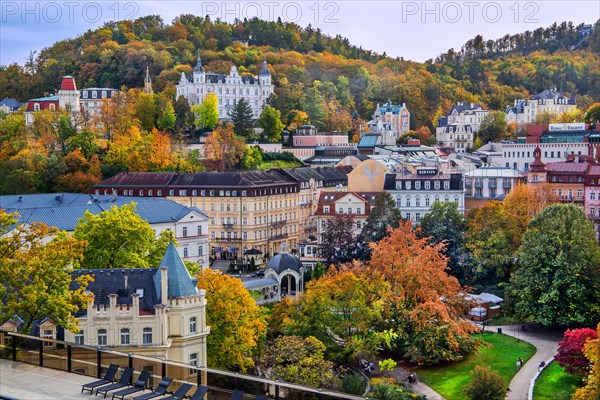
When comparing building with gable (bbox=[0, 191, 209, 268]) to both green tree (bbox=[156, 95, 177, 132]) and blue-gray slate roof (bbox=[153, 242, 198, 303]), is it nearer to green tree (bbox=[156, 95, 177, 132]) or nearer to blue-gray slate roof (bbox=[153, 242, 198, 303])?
blue-gray slate roof (bbox=[153, 242, 198, 303])

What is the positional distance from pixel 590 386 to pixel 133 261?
74.4 ft

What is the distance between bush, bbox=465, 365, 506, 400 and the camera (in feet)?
121

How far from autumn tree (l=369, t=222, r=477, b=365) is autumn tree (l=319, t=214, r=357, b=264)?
1164cm

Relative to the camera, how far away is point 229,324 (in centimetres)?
3884

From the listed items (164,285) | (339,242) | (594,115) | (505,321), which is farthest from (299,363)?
(594,115)

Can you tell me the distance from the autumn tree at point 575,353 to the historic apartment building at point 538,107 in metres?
106

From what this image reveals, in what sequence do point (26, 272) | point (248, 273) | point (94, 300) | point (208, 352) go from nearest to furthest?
point (26, 272) < point (94, 300) < point (208, 352) < point (248, 273)

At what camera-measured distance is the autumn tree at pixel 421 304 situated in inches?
1753

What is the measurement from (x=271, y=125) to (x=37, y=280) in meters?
84.1

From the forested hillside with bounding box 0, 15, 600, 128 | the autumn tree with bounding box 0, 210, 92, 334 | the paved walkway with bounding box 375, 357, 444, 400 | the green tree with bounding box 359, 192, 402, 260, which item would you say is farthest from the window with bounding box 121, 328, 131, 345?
the forested hillside with bounding box 0, 15, 600, 128

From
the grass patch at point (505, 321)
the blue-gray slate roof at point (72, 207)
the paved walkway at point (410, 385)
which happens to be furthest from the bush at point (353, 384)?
the blue-gray slate roof at point (72, 207)

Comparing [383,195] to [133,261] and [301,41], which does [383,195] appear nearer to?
[133,261]

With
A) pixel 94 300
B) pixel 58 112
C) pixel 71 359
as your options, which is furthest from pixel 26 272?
pixel 58 112

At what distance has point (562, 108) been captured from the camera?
14700 centimetres
